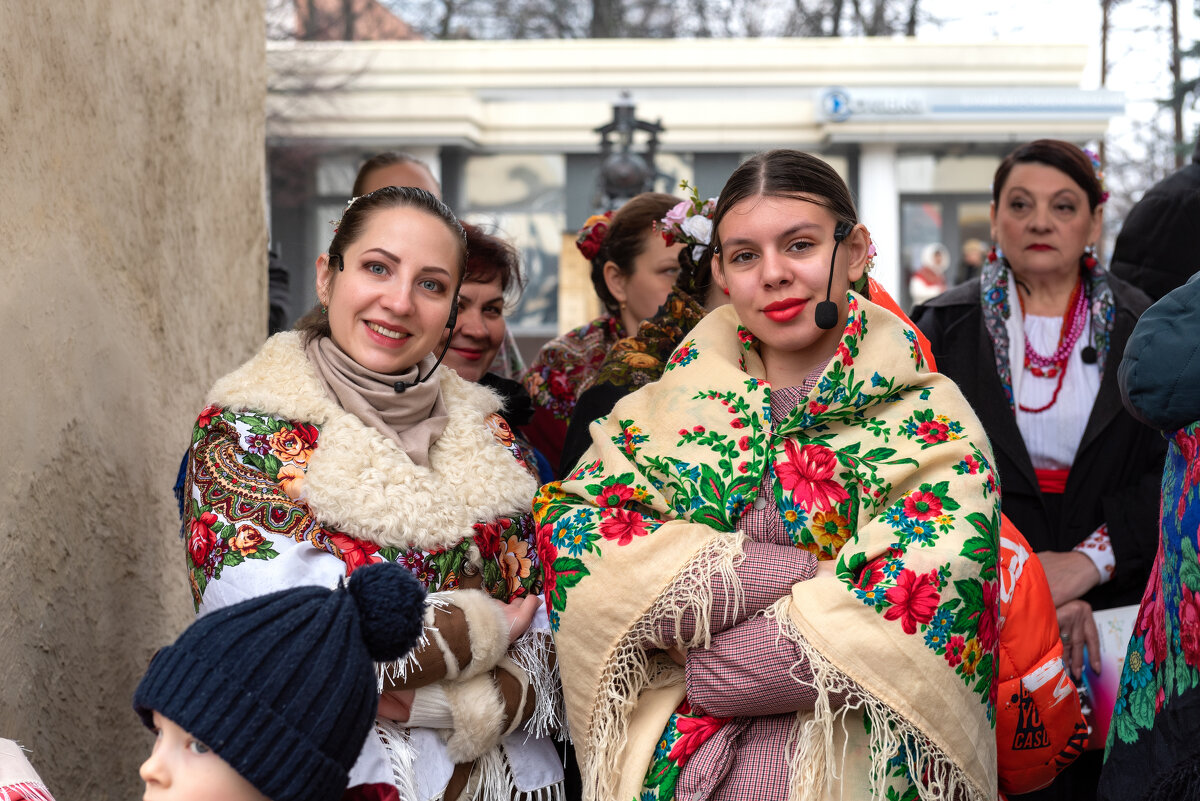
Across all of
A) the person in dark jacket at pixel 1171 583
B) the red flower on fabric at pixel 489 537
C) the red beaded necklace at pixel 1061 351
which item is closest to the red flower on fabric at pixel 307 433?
the red flower on fabric at pixel 489 537

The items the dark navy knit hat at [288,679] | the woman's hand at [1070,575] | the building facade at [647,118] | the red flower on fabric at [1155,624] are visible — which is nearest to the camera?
the dark navy knit hat at [288,679]

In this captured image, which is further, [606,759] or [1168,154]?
[1168,154]

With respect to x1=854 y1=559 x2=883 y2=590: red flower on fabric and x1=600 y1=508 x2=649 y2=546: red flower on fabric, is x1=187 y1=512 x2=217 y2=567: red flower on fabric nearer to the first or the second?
x1=600 y1=508 x2=649 y2=546: red flower on fabric

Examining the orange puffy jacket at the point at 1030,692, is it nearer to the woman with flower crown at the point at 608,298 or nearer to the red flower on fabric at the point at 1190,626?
the red flower on fabric at the point at 1190,626

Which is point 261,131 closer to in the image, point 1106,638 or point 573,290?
point 1106,638

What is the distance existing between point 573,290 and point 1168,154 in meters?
7.95

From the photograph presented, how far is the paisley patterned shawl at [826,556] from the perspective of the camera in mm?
1927

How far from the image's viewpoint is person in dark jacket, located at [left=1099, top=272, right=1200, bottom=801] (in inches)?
64.2

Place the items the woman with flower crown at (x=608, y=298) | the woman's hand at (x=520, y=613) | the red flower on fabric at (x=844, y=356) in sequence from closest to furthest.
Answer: the red flower on fabric at (x=844, y=356) < the woman's hand at (x=520, y=613) < the woman with flower crown at (x=608, y=298)

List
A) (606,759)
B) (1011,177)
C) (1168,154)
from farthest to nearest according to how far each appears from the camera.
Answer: (1168,154)
(1011,177)
(606,759)

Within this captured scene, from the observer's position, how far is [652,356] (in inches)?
115

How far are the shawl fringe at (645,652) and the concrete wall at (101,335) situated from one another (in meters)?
1.28

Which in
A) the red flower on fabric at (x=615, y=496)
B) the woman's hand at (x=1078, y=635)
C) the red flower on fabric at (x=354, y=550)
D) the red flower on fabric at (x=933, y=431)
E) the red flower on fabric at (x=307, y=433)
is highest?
the red flower on fabric at (x=933, y=431)

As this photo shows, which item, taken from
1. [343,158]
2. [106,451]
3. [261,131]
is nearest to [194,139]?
[261,131]
